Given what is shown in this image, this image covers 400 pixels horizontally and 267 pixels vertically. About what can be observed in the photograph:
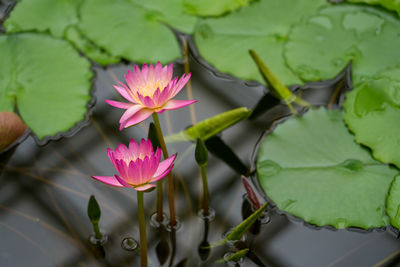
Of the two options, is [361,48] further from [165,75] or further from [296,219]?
[165,75]

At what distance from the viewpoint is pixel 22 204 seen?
1.81m

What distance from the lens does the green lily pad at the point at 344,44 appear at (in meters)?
2.09

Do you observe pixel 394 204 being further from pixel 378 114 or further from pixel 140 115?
pixel 140 115

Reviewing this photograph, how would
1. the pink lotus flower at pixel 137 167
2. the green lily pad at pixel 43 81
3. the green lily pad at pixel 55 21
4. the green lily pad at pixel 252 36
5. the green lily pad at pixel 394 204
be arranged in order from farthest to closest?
1. the green lily pad at pixel 55 21
2. the green lily pad at pixel 252 36
3. the green lily pad at pixel 43 81
4. the green lily pad at pixel 394 204
5. the pink lotus flower at pixel 137 167

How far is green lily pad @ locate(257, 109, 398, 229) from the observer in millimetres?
1669

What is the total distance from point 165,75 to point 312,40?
995 millimetres

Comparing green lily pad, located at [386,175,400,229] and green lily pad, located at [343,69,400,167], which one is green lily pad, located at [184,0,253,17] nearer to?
green lily pad, located at [343,69,400,167]

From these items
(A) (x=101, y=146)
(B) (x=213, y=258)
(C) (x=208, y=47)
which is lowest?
(B) (x=213, y=258)

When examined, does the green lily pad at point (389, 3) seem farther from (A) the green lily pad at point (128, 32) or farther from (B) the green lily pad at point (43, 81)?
(B) the green lily pad at point (43, 81)

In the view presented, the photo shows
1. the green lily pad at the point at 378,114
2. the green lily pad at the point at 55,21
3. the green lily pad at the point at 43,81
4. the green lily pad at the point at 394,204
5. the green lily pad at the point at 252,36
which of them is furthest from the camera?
the green lily pad at the point at 55,21

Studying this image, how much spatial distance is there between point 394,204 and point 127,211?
1004 mm

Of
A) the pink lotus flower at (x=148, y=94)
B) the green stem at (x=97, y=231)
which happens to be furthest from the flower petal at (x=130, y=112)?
the green stem at (x=97, y=231)

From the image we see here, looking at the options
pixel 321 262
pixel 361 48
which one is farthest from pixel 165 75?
pixel 361 48

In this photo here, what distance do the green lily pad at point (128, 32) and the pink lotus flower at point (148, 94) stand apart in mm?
764
